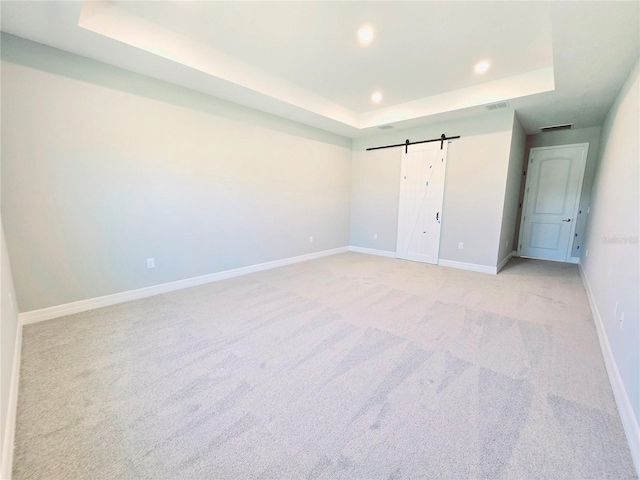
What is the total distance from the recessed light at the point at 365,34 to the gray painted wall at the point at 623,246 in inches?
93.5

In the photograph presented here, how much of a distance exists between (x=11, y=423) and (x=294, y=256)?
3872 mm

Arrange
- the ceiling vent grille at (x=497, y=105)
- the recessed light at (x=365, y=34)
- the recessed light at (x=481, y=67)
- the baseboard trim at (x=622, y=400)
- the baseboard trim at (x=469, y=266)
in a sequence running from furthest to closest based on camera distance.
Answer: the baseboard trim at (x=469, y=266), the ceiling vent grille at (x=497, y=105), the recessed light at (x=481, y=67), the recessed light at (x=365, y=34), the baseboard trim at (x=622, y=400)

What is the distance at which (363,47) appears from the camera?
9.12ft

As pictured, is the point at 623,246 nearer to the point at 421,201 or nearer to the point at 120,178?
the point at 421,201

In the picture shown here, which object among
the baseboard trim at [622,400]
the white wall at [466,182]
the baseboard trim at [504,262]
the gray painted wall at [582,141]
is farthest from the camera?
the gray painted wall at [582,141]

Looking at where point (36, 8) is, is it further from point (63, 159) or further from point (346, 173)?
point (346, 173)

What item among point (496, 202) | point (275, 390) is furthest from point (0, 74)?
point (496, 202)

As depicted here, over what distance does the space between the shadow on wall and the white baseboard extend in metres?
2.51

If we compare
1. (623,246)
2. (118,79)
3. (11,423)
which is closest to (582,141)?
(623,246)

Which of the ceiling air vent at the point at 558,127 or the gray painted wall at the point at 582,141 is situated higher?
the ceiling air vent at the point at 558,127

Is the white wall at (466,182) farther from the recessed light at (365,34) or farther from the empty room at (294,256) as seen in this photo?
the recessed light at (365,34)

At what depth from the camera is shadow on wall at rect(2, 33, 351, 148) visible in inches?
90.7

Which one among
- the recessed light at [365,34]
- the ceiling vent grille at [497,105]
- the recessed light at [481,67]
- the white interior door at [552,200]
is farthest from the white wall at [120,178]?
the white interior door at [552,200]

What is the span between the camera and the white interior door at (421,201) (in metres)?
4.80
